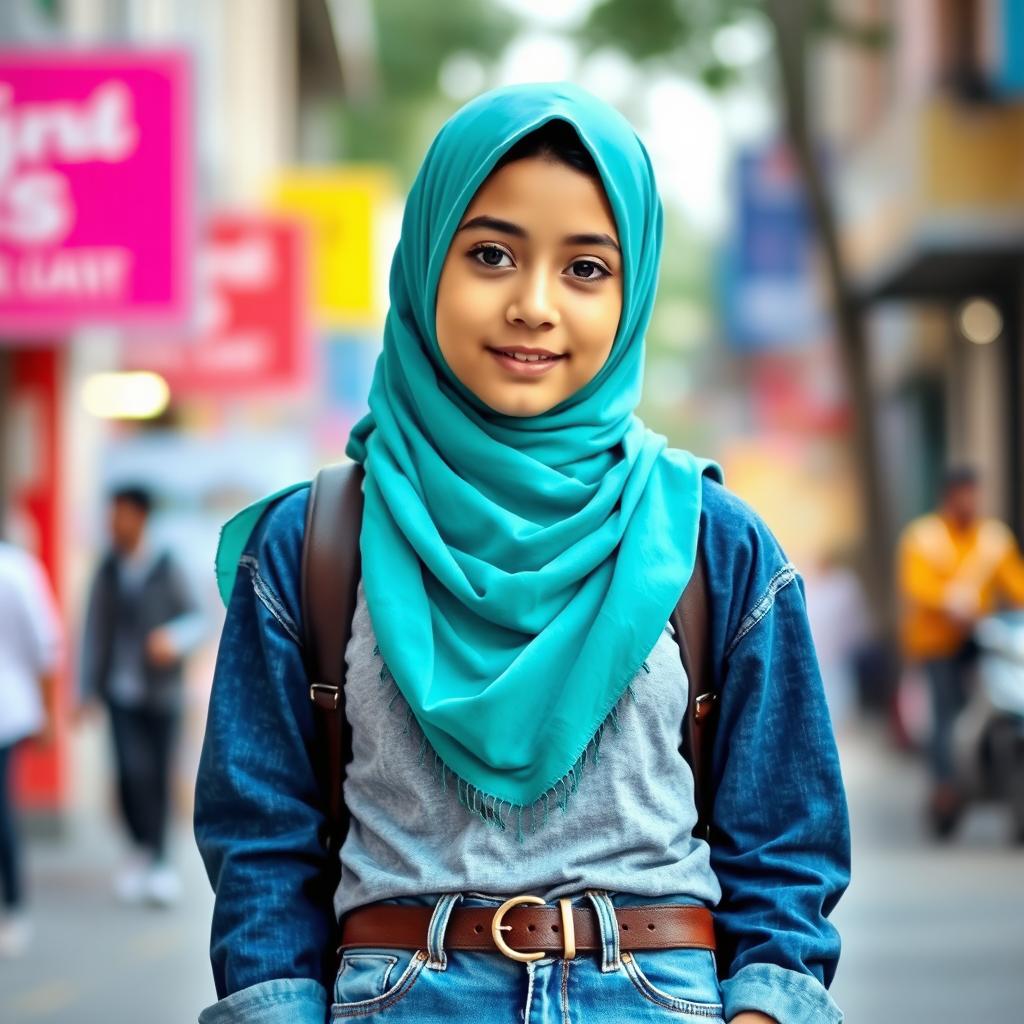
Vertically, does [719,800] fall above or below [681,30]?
below

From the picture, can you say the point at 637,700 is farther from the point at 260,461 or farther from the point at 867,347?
the point at 867,347

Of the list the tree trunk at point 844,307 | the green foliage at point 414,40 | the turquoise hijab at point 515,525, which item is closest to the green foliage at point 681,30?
the tree trunk at point 844,307

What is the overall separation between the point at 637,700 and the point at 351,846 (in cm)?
36

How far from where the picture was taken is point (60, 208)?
10242 mm

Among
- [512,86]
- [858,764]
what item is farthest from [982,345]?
[512,86]

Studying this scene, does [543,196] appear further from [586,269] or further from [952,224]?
[952,224]

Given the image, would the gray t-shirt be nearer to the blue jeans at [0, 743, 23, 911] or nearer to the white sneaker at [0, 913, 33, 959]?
the white sneaker at [0, 913, 33, 959]

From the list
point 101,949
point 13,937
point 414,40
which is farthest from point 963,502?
point 414,40

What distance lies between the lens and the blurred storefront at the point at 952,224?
677 inches

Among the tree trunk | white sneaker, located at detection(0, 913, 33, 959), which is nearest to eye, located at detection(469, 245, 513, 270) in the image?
white sneaker, located at detection(0, 913, 33, 959)

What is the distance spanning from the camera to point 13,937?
27.5 ft

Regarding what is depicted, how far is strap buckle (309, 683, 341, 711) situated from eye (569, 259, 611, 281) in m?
0.54

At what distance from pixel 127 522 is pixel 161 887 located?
1775 millimetres

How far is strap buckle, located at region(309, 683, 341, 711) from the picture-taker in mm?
2346
